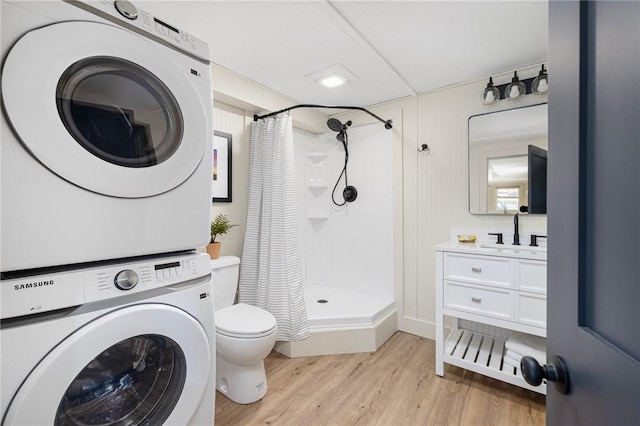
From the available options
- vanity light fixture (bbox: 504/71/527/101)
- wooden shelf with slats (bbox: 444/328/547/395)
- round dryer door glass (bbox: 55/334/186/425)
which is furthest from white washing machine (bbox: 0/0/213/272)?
vanity light fixture (bbox: 504/71/527/101)

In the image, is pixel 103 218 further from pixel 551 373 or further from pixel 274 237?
pixel 274 237

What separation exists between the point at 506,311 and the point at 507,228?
0.73 m

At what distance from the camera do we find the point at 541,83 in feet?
6.56

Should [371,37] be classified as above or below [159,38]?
above

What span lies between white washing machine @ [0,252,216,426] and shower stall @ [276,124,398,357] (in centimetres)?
137

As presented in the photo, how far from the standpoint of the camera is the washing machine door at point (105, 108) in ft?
2.54

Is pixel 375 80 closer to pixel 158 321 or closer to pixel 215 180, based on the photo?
pixel 215 180

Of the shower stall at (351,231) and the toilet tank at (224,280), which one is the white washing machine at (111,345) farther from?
the shower stall at (351,231)

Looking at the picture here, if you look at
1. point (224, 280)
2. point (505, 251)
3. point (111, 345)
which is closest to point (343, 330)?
point (224, 280)

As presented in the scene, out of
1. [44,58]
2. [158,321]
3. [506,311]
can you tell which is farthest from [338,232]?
[44,58]

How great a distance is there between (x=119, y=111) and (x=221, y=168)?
1.37 meters

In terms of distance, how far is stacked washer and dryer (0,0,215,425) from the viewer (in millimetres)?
758

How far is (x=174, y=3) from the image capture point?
1487mm

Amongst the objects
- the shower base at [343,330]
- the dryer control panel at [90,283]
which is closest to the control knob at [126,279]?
the dryer control panel at [90,283]
